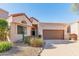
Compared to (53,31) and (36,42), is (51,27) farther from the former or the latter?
(36,42)

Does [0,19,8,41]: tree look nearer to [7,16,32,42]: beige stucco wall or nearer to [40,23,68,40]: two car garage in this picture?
[7,16,32,42]: beige stucco wall

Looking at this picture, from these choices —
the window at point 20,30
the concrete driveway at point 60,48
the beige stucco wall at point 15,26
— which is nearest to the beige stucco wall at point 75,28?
the concrete driveway at point 60,48

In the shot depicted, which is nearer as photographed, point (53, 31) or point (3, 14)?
point (3, 14)

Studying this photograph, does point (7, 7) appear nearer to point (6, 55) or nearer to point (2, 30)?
point (2, 30)

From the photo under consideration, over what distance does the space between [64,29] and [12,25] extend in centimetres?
189

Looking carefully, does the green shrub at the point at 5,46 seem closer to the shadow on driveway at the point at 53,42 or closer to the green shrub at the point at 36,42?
the green shrub at the point at 36,42

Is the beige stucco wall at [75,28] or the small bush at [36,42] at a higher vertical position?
the beige stucco wall at [75,28]

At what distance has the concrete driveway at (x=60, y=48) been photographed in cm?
824

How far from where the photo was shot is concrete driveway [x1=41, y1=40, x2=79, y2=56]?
824 cm

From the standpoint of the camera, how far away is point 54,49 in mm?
8570

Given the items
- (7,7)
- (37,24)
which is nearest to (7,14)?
(7,7)

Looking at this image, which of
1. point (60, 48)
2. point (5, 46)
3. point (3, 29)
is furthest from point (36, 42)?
point (3, 29)

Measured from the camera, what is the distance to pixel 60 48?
859 centimetres

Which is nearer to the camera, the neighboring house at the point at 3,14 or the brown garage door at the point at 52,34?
the neighboring house at the point at 3,14
